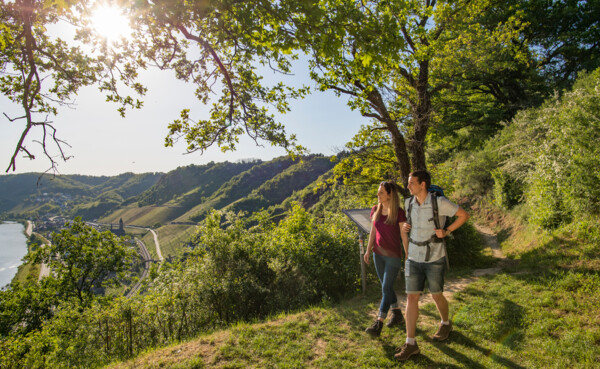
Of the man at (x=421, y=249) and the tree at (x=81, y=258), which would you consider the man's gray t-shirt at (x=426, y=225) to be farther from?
the tree at (x=81, y=258)

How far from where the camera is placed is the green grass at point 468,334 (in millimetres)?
3389

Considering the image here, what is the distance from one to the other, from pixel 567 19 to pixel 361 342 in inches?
984

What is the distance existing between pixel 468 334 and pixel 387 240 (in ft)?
5.61

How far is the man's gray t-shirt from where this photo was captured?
3543mm

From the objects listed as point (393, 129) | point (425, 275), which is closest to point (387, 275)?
point (425, 275)

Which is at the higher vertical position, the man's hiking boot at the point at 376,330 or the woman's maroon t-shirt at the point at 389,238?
the woman's maroon t-shirt at the point at 389,238

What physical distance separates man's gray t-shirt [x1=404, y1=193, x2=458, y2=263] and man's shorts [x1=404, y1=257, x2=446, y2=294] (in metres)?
0.08

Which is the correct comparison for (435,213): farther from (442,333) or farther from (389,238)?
(442,333)

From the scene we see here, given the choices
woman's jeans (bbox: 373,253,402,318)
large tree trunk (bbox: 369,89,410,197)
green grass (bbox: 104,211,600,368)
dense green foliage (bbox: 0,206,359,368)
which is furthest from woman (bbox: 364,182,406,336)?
large tree trunk (bbox: 369,89,410,197)

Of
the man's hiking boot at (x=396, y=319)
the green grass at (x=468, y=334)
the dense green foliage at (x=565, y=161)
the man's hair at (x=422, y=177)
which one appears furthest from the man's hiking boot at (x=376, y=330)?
the dense green foliage at (x=565, y=161)

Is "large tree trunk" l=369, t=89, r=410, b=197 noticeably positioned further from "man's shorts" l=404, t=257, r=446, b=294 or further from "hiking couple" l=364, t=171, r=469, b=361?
Answer: "man's shorts" l=404, t=257, r=446, b=294

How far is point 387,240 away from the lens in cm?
Result: 430

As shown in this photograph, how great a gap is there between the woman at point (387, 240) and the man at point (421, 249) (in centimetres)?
41

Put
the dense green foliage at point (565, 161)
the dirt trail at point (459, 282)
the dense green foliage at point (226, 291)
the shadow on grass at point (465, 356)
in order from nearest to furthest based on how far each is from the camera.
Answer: the shadow on grass at point (465, 356)
the dirt trail at point (459, 282)
the dense green foliage at point (565, 161)
the dense green foliage at point (226, 291)
